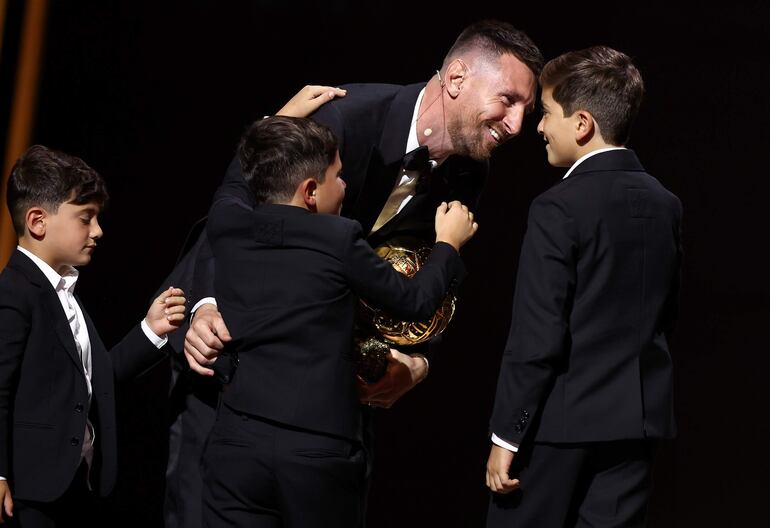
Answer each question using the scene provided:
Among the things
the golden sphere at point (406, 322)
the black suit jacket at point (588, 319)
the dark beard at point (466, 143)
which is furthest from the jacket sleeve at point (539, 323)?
the dark beard at point (466, 143)

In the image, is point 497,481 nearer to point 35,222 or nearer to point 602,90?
point 602,90

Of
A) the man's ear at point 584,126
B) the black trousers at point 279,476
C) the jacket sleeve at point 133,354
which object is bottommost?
the jacket sleeve at point 133,354

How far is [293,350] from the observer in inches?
76.8

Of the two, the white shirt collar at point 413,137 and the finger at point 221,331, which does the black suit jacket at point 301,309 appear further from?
the white shirt collar at point 413,137

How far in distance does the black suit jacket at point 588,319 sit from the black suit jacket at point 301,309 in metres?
0.25

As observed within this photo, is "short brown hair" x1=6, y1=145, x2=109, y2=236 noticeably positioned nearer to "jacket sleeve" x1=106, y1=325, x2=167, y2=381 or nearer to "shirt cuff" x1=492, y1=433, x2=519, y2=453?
"jacket sleeve" x1=106, y1=325, x2=167, y2=381

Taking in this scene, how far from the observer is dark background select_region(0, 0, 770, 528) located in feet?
10.9

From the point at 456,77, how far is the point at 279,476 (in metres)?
1.09

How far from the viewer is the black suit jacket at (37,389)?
2207 mm

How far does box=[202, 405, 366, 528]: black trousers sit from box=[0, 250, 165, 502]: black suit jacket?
1.34 ft

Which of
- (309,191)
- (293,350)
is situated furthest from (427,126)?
(293,350)

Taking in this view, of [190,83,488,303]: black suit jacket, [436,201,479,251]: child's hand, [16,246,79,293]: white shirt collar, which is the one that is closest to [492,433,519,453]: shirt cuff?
[436,201,479,251]: child's hand

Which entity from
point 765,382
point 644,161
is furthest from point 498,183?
point 765,382

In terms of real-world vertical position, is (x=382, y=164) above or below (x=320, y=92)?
below
